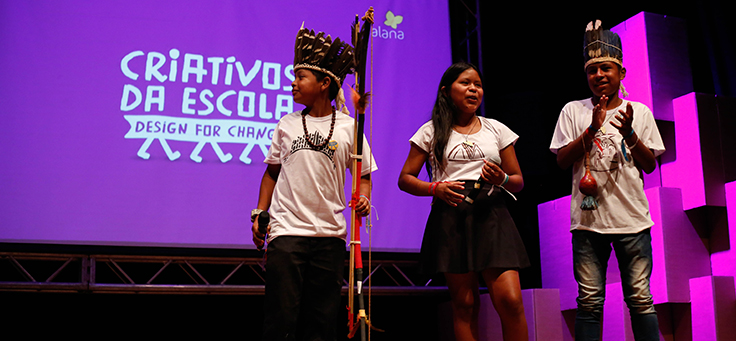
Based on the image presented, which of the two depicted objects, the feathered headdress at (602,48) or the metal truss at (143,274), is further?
the metal truss at (143,274)

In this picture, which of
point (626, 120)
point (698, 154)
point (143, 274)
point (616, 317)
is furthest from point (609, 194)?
point (143, 274)

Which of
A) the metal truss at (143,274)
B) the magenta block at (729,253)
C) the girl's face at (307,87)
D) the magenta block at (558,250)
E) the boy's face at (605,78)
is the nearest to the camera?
the girl's face at (307,87)

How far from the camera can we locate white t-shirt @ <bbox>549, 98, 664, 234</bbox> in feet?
8.40

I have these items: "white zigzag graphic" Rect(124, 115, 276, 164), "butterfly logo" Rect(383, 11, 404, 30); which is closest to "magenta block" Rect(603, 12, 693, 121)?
"butterfly logo" Rect(383, 11, 404, 30)

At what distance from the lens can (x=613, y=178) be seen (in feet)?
8.60

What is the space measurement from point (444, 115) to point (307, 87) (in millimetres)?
571

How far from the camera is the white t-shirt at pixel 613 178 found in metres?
2.56

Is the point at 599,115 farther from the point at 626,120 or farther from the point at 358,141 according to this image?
the point at 358,141

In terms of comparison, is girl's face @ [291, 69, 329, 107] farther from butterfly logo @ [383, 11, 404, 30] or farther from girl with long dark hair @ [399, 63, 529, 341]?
butterfly logo @ [383, 11, 404, 30]

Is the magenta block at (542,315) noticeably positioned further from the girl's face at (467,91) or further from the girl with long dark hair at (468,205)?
the girl's face at (467,91)

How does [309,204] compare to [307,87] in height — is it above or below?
below

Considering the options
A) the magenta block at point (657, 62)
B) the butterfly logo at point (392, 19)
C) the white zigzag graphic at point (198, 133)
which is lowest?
the white zigzag graphic at point (198, 133)

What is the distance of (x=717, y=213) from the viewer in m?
3.20

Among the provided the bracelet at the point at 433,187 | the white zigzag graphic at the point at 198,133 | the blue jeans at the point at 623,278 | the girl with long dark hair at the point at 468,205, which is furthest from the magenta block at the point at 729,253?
the white zigzag graphic at the point at 198,133
